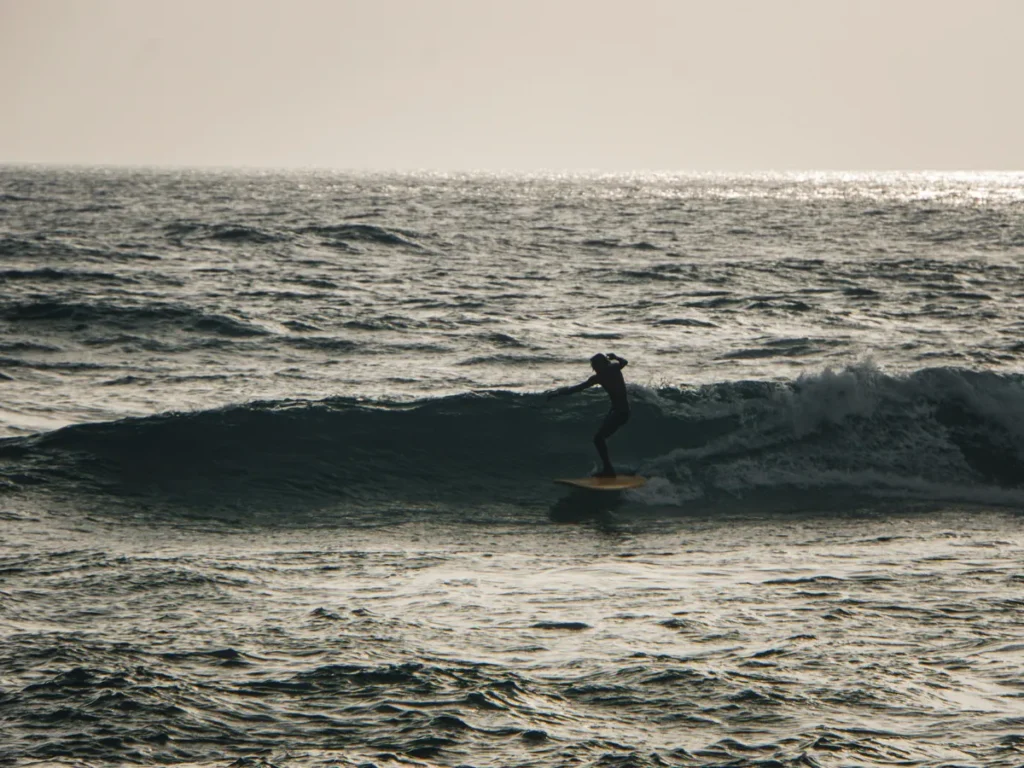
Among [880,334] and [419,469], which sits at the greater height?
[880,334]

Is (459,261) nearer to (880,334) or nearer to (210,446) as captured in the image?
(880,334)

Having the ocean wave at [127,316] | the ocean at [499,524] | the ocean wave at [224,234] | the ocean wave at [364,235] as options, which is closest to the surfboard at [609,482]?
the ocean at [499,524]

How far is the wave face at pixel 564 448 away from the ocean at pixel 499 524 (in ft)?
0.19

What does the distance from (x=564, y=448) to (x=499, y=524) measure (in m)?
3.96

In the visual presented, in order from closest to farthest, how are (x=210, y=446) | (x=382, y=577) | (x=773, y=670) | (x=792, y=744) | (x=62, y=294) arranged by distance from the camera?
(x=792, y=744)
(x=773, y=670)
(x=382, y=577)
(x=210, y=446)
(x=62, y=294)

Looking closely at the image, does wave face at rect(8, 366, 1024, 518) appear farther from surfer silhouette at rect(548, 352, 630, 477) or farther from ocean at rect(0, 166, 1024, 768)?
surfer silhouette at rect(548, 352, 630, 477)

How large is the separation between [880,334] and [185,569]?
18.6m

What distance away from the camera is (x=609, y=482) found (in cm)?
1423

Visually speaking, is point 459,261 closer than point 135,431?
No

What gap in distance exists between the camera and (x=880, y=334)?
982 inches

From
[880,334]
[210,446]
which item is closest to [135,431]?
[210,446]

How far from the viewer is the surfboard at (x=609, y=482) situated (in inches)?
556

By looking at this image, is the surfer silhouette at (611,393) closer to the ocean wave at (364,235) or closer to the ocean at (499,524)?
the ocean at (499,524)

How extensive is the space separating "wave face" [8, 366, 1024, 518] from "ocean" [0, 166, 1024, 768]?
0.19ft
